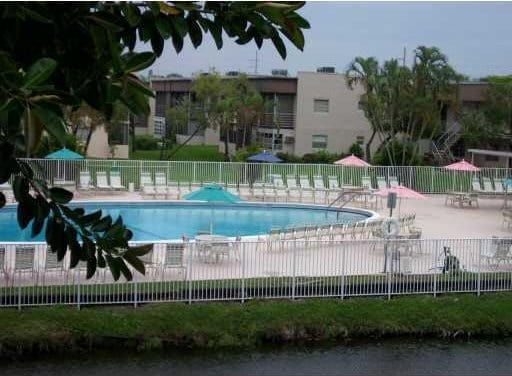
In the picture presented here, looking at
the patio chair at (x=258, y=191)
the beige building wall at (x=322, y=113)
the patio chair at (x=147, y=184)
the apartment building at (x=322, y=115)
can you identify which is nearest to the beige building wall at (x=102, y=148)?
the apartment building at (x=322, y=115)

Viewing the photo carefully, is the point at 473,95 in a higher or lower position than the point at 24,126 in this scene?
higher

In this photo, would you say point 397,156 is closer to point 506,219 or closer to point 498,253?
point 506,219

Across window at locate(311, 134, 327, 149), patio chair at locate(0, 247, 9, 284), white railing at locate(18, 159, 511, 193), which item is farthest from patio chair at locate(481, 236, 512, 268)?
window at locate(311, 134, 327, 149)

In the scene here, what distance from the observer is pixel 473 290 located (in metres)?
14.4

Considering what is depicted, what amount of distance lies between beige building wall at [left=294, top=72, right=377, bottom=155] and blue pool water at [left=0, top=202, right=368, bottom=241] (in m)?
18.4

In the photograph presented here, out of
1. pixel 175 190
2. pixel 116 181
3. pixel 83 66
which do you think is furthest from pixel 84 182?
pixel 83 66

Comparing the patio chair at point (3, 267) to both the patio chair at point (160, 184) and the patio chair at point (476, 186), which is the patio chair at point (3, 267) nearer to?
the patio chair at point (160, 184)

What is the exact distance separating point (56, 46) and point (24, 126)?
2.05 feet

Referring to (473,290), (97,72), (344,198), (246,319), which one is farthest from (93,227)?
(344,198)

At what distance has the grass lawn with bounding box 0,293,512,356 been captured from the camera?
1166cm

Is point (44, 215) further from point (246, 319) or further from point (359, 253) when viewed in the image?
point (359, 253)

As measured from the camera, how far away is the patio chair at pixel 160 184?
88.1 feet

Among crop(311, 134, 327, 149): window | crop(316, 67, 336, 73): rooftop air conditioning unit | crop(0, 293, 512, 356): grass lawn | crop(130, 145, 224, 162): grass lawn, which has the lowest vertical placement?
crop(0, 293, 512, 356): grass lawn

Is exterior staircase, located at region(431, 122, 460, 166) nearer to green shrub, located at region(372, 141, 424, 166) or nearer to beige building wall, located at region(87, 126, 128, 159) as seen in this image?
green shrub, located at region(372, 141, 424, 166)
